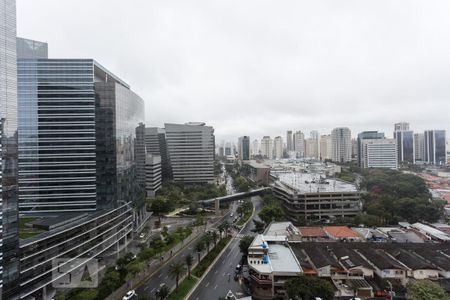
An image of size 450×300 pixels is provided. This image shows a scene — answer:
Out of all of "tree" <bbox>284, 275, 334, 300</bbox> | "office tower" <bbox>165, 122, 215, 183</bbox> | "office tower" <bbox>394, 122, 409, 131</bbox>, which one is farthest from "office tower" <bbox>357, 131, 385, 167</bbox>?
"tree" <bbox>284, 275, 334, 300</bbox>

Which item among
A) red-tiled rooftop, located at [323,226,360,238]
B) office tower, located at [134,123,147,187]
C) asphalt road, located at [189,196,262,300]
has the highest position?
office tower, located at [134,123,147,187]

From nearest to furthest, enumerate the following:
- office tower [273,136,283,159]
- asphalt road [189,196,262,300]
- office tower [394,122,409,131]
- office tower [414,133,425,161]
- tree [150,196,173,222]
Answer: asphalt road [189,196,262,300]
tree [150,196,173,222]
office tower [414,133,425,161]
office tower [394,122,409,131]
office tower [273,136,283,159]

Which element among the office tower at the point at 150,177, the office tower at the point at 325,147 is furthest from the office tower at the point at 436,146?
the office tower at the point at 150,177

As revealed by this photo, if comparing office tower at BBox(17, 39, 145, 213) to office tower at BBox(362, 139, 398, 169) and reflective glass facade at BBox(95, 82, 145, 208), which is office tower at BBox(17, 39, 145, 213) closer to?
reflective glass facade at BBox(95, 82, 145, 208)

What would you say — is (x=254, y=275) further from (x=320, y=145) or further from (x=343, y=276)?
(x=320, y=145)

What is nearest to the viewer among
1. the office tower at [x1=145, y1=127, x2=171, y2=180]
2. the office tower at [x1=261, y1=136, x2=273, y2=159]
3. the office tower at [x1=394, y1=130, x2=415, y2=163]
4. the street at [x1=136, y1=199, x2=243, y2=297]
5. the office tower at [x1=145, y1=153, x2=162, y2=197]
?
the street at [x1=136, y1=199, x2=243, y2=297]

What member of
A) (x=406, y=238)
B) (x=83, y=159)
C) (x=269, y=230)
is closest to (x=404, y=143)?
(x=406, y=238)
